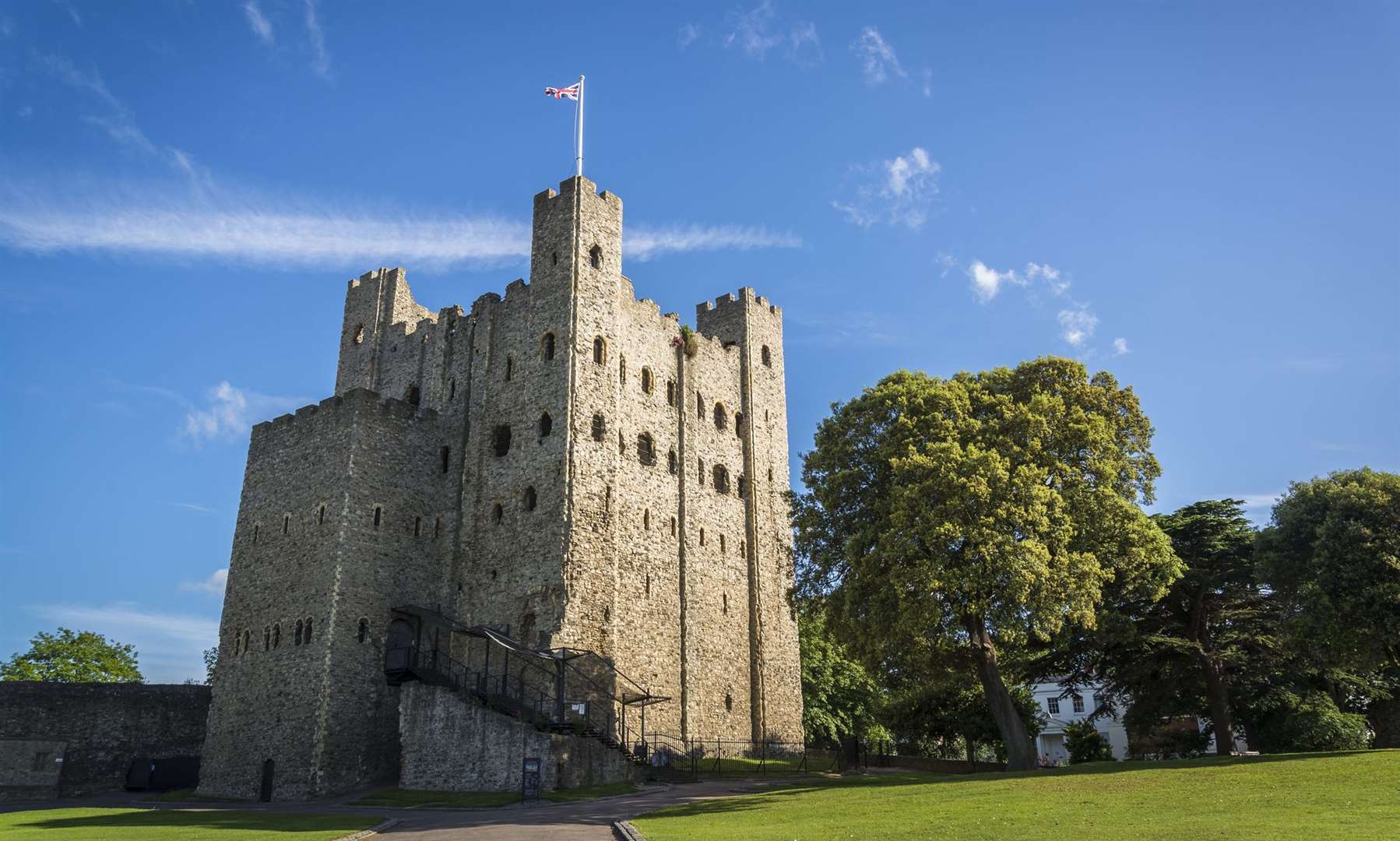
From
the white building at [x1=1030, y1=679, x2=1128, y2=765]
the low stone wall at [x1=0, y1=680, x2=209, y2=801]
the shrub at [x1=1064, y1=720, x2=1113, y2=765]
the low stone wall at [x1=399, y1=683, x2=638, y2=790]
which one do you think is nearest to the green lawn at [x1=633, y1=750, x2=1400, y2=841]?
the low stone wall at [x1=399, y1=683, x2=638, y2=790]

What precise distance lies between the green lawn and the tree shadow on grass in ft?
23.9

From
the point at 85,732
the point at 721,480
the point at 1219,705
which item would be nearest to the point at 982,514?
the point at 1219,705

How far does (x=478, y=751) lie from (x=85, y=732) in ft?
55.5

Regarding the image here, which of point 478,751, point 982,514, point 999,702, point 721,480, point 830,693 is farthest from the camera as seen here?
point 830,693

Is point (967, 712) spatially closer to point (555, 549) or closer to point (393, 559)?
point (555, 549)

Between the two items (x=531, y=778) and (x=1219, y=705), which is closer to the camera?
(x=531, y=778)

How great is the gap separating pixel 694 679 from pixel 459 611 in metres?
9.04

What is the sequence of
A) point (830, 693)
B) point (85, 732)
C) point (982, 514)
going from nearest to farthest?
point (982, 514) → point (85, 732) → point (830, 693)

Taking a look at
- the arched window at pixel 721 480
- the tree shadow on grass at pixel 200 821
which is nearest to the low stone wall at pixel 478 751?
the tree shadow on grass at pixel 200 821

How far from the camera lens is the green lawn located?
1424 centimetres

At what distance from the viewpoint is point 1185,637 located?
32.4 meters

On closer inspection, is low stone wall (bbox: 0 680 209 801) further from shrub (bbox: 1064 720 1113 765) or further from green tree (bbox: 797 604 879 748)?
shrub (bbox: 1064 720 1113 765)

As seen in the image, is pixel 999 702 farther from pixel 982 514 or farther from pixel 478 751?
pixel 478 751

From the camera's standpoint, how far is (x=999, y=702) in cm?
2795
